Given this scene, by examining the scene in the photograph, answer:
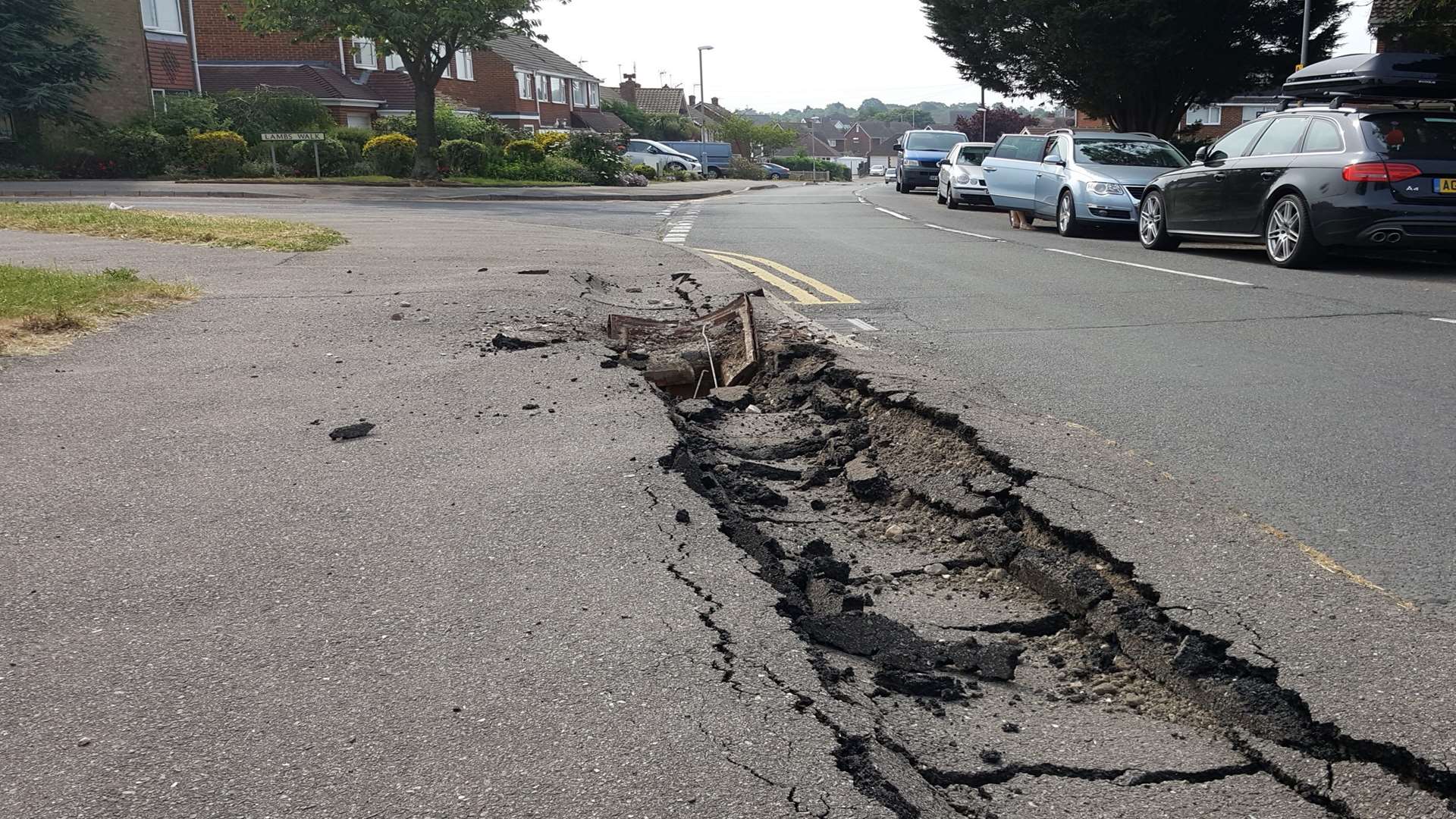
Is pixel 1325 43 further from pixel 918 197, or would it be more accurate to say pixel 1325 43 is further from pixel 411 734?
pixel 411 734

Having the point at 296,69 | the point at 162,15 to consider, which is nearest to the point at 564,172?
the point at 162,15

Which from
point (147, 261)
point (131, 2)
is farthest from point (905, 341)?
point (131, 2)

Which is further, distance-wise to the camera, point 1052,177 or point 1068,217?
point 1052,177

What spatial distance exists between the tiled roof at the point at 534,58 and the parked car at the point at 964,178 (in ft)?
133

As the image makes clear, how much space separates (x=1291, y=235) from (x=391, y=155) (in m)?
27.2

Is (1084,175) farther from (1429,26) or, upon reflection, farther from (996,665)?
(996,665)

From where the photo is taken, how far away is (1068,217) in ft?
58.2

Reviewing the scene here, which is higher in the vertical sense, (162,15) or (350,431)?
(162,15)

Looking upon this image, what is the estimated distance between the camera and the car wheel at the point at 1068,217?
57.5 feet

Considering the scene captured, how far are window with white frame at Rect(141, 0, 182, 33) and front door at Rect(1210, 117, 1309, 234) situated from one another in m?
38.4

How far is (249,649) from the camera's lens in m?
3.21

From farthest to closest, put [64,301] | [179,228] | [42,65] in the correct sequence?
[42,65], [179,228], [64,301]

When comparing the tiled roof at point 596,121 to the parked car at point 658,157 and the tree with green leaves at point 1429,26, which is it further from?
the tree with green leaves at point 1429,26

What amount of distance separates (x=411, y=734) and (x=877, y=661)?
1.30 m
